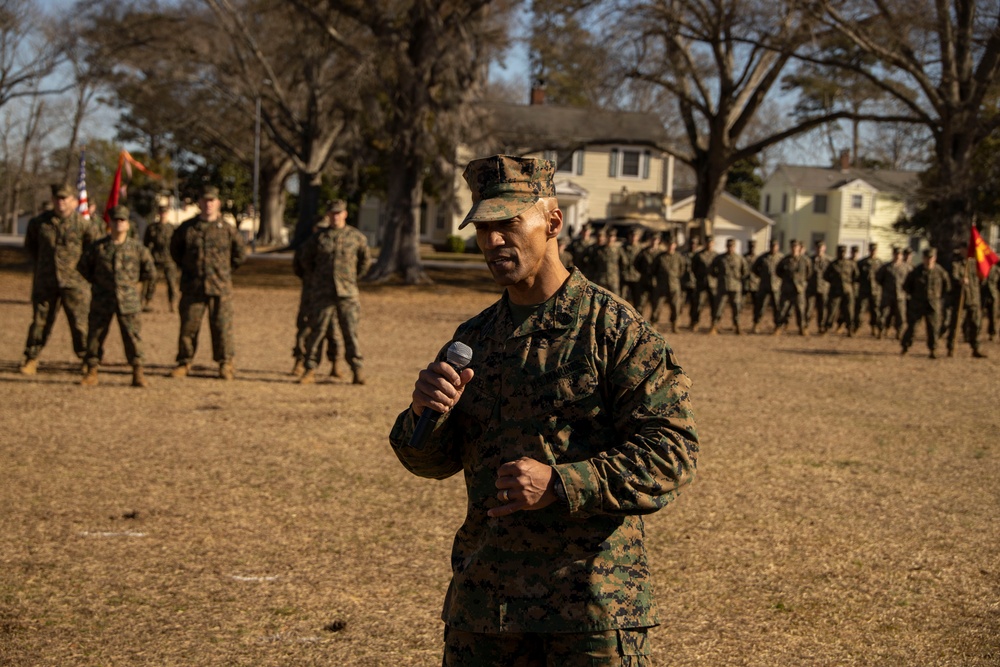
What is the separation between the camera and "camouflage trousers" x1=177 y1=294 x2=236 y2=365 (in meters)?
13.1

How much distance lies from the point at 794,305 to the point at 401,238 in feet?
42.0

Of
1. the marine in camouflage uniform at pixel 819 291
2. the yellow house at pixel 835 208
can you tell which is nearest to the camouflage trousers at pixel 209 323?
the marine in camouflage uniform at pixel 819 291

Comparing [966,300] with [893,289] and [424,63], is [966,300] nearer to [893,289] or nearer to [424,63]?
[893,289]

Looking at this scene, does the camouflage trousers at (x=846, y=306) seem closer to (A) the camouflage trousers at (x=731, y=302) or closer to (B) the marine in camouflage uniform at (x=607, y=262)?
(A) the camouflage trousers at (x=731, y=302)

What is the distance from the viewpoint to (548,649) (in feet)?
9.91

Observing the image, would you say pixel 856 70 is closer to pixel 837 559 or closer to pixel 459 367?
pixel 837 559

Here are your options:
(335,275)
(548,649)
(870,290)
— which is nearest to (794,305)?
(870,290)

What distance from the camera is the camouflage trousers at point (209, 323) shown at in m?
13.1

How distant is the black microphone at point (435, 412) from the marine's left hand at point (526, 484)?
250 millimetres

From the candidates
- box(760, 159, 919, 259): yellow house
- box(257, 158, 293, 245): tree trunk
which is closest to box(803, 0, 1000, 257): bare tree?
box(257, 158, 293, 245): tree trunk

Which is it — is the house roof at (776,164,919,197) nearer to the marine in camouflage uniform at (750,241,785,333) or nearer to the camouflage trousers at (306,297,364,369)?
the marine in camouflage uniform at (750,241,785,333)

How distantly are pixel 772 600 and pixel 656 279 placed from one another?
1841 cm

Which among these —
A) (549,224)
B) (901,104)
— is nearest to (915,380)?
(549,224)

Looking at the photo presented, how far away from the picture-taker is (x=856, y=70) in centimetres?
2889
